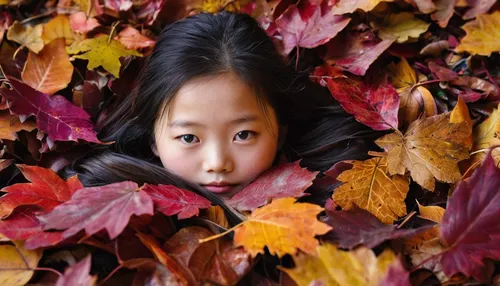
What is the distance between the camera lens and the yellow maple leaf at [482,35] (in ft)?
3.95

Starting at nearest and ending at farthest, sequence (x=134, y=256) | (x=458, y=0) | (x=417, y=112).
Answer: (x=134, y=256) < (x=417, y=112) < (x=458, y=0)

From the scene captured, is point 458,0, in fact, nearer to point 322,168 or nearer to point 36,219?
point 322,168

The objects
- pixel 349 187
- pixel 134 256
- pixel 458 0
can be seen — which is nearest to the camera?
pixel 134 256

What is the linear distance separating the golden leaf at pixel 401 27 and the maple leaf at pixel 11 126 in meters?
0.76

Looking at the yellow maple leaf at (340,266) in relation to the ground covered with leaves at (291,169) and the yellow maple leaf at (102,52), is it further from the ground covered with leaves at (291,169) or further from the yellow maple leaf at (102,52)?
the yellow maple leaf at (102,52)

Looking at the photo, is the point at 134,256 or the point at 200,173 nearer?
the point at 134,256

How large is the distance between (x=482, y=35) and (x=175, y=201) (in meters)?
0.76

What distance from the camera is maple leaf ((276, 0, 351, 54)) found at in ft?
4.13

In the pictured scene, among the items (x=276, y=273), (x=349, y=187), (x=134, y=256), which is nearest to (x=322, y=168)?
(x=349, y=187)

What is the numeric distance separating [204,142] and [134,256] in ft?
0.88

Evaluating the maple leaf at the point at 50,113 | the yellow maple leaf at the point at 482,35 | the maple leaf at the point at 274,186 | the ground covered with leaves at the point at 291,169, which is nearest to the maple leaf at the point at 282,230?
the ground covered with leaves at the point at 291,169

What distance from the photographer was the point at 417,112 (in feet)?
3.76

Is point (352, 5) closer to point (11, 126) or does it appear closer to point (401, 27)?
point (401, 27)

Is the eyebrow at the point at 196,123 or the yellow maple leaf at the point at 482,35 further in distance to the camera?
the yellow maple leaf at the point at 482,35
